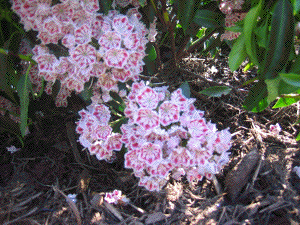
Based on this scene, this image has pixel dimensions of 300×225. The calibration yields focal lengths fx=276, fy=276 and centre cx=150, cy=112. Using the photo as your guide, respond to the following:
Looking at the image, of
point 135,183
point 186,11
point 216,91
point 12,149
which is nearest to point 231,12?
point 186,11

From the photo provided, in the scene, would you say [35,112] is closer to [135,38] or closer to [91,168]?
[91,168]

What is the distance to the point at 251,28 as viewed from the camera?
1106 mm

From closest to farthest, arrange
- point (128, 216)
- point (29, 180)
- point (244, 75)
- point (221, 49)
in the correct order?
point (128, 216), point (29, 180), point (244, 75), point (221, 49)

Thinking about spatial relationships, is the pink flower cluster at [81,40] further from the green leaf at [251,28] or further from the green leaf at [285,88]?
the green leaf at [285,88]

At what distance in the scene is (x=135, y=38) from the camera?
3.52 ft

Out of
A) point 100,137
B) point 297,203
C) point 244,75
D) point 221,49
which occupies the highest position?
point 221,49

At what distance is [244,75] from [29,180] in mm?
1571

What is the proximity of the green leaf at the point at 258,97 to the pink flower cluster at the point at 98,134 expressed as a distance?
635 millimetres

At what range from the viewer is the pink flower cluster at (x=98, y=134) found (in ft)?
3.60

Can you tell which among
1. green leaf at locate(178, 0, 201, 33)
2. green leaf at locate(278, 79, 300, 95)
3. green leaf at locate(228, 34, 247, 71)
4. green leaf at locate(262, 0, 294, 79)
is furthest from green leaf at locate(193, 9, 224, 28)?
green leaf at locate(278, 79, 300, 95)

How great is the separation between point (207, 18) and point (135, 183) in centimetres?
91

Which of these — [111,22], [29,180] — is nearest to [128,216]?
[29,180]

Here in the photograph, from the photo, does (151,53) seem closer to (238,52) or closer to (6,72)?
(238,52)

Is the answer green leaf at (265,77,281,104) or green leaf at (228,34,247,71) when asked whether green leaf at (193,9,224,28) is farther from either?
green leaf at (265,77,281,104)
